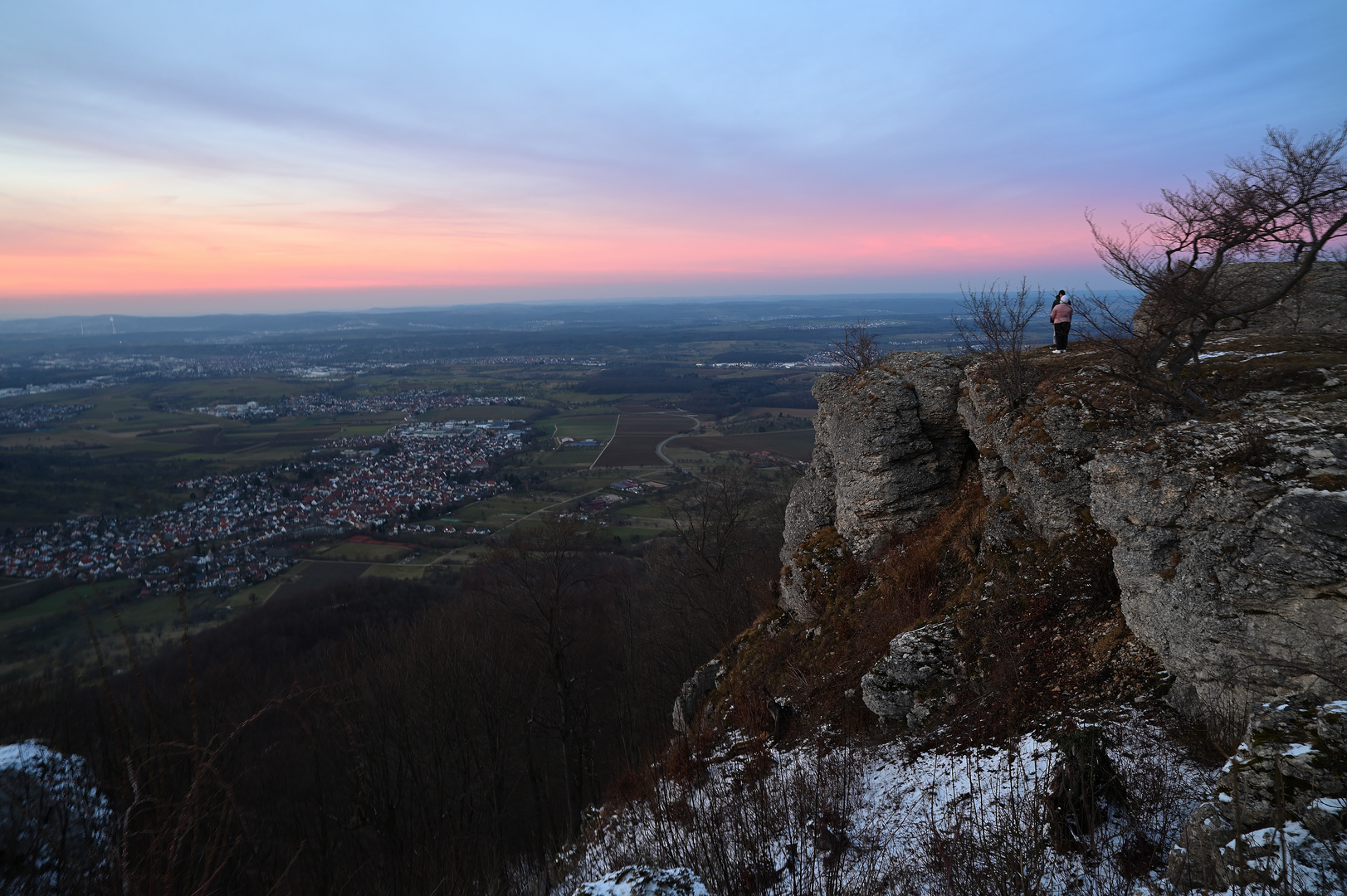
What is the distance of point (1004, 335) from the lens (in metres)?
13.5

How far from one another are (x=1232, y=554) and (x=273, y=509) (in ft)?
221

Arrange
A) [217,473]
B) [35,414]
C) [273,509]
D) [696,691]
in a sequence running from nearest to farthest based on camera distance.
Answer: [696,691], [273,509], [217,473], [35,414]

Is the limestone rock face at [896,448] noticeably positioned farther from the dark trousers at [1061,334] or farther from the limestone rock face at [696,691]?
the limestone rock face at [696,691]

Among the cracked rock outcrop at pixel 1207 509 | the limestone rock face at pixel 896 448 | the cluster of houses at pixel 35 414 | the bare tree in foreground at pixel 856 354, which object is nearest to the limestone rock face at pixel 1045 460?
the cracked rock outcrop at pixel 1207 509

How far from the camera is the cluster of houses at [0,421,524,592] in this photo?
39119mm

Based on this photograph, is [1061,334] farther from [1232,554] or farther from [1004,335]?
[1232,554]

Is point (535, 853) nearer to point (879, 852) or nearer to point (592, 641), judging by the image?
point (592, 641)

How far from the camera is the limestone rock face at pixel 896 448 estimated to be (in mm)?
14859

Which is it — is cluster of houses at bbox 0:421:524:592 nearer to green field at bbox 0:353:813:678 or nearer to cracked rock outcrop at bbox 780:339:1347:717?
green field at bbox 0:353:813:678

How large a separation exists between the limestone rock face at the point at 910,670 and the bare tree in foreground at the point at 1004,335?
521cm

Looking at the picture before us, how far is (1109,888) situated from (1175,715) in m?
3.79

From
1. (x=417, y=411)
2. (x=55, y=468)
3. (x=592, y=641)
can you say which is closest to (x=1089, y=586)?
(x=592, y=641)

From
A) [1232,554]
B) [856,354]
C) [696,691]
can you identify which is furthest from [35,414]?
[1232,554]

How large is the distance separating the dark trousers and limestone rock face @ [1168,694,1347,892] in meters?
10.7
